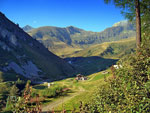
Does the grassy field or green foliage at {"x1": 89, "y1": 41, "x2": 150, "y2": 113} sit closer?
green foliage at {"x1": 89, "y1": 41, "x2": 150, "y2": 113}

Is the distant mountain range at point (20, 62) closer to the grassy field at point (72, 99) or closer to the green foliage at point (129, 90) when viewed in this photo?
the grassy field at point (72, 99)

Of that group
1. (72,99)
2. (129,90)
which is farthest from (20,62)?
(129,90)

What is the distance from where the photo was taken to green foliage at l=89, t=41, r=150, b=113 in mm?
6488

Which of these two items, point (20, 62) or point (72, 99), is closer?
point (72, 99)

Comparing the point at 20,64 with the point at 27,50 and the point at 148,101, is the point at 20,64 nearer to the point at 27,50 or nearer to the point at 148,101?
the point at 27,50

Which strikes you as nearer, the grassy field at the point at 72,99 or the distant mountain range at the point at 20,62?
the grassy field at the point at 72,99

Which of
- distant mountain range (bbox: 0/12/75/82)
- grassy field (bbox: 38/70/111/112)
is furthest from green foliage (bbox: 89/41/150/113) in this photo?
distant mountain range (bbox: 0/12/75/82)

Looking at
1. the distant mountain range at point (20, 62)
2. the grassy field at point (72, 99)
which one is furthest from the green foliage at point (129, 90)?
the distant mountain range at point (20, 62)

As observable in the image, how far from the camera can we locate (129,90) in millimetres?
7320

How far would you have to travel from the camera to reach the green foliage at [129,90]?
649cm

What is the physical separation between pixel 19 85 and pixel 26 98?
95242mm

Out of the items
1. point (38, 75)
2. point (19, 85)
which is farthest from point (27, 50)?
point (19, 85)

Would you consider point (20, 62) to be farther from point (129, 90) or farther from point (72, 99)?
point (129, 90)

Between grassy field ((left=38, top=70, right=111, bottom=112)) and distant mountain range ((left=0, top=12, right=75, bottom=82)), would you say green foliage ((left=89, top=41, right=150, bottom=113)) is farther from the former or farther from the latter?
distant mountain range ((left=0, top=12, right=75, bottom=82))
